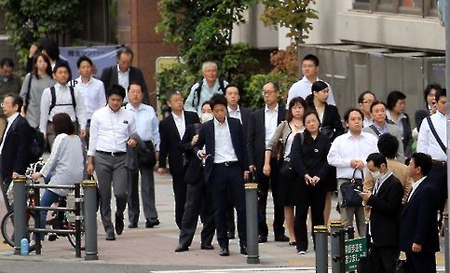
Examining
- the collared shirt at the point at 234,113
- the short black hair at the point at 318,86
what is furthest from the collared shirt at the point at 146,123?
the short black hair at the point at 318,86

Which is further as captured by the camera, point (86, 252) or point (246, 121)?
point (246, 121)

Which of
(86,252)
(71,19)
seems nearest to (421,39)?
(86,252)

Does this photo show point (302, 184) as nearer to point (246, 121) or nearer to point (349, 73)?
point (246, 121)

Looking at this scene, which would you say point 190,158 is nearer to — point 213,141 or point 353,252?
point 213,141

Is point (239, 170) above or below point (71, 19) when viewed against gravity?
below

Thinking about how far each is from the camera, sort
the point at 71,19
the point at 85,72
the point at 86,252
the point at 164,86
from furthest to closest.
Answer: the point at 71,19
the point at 164,86
the point at 85,72
the point at 86,252

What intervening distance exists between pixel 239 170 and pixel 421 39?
6.31 meters

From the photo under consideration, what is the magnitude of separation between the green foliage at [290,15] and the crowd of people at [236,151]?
4726 millimetres

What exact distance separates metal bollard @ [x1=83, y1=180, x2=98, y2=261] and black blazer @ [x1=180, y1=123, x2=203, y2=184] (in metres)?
1.38

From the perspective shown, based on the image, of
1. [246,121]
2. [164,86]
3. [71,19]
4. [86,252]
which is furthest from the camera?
[71,19]

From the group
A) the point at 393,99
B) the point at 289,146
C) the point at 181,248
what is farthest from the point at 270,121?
the point at 181,248

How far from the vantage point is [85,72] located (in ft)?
66.3

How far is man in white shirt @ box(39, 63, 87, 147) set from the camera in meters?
19.5

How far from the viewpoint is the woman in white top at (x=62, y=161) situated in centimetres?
1709
